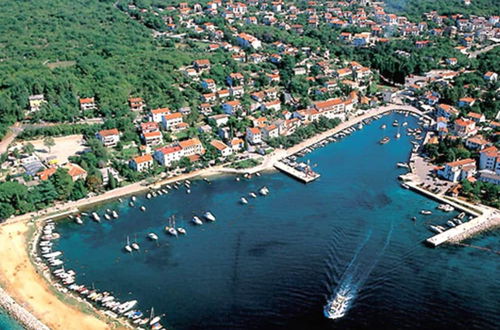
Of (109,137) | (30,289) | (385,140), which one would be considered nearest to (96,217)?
(30,289)

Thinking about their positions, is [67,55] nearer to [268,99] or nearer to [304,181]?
[268,99]

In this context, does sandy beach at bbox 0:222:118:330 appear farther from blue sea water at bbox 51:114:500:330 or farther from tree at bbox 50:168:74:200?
tree at bbox 50:168:74:200

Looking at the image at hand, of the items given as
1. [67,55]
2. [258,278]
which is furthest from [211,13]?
[258,278]

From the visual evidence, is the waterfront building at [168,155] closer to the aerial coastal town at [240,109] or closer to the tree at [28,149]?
the aerial coastal town at [240,109]

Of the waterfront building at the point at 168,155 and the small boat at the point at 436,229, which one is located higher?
the small boat at the point at 436,229

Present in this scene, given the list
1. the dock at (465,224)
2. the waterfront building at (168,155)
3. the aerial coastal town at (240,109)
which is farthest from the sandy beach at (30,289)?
the dock at (465,224)

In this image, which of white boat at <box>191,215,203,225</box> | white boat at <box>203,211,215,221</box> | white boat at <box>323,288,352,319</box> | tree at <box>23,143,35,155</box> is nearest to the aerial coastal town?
tree at <box>23,143,35,155</box>

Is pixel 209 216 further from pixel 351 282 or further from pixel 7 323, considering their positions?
pixel 7 323
